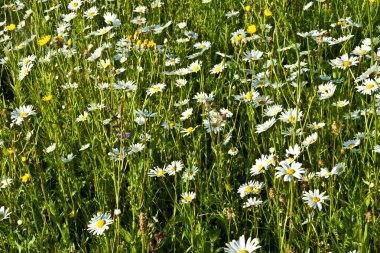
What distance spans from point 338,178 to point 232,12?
5.09 ft

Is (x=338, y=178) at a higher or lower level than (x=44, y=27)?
lower

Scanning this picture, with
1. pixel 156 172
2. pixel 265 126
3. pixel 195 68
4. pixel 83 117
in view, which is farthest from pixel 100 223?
pixel 195 68

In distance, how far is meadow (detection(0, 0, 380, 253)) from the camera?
1726 millimetres

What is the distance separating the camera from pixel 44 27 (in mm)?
3539

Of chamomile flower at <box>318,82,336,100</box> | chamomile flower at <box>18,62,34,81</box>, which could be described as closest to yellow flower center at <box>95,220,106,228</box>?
chamomile flower at <box>318,82,336,100</box>

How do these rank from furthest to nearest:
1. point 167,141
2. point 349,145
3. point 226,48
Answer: point 226,48 → point 167,141 → point 349,145

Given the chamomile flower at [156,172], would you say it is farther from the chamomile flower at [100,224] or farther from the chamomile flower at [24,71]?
the chamomile flower at [24,71]

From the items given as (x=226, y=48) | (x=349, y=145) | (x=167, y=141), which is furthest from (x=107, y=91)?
(x=349, y=145)

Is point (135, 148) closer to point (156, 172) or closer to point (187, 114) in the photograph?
point (156, 172)

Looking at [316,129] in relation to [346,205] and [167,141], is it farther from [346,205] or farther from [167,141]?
[167,141]

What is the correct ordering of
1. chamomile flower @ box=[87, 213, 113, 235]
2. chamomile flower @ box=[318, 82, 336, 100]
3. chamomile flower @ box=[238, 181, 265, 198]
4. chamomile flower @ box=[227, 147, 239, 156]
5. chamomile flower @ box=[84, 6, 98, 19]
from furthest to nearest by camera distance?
chamomile flower @ box=[84, 6, 98, 19] → chamomile flower @ box=[318, 82, 336, 100] → chamomile flower @ box=[227, 147, 239, 156] → chamomile flower @ box=[238, 181, 265, 198] → chamomile flower @ box=[87, 213, 113, 235]

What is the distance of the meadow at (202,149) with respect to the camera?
1.73m

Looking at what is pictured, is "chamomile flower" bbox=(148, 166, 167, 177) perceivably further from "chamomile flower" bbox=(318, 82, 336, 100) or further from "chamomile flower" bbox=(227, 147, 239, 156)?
"chamomile flower" bbox=(318, 82, 336, 100)

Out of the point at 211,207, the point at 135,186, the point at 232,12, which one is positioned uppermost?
the point at 232,12
